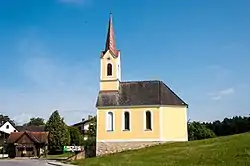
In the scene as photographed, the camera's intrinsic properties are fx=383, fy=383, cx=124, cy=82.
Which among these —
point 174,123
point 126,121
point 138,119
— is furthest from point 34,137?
point 174,123

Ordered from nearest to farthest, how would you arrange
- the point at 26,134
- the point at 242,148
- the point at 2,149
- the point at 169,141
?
the point at 242,148
the point at 169,141
the point at 26,134
the point at 2,149

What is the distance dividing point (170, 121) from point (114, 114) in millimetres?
6480

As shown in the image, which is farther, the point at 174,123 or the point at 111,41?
the point at 111,41

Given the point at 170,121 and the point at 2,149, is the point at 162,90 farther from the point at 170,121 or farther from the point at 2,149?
the point at 2,149

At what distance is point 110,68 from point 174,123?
10.3 metres

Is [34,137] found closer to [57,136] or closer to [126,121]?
[57,136]

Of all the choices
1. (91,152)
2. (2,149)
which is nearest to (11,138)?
(2,149)

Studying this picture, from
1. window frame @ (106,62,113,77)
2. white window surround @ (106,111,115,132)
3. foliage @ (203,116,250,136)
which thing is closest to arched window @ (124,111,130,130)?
white window surround @ (106,111,115,132)

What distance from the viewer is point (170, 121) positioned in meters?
43.7

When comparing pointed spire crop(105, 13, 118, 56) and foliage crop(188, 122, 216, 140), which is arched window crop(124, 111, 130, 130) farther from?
foliage crop(188, 122, 216, 140)

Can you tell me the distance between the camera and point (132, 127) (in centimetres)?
4369

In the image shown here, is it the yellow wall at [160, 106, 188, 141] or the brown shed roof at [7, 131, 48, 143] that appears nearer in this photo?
the yellow wall at [160, 106, 188, 141]

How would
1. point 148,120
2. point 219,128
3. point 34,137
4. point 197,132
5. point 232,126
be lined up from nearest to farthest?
point 148,120, point 34,137, point 197,132, point 232,126, point 219,128

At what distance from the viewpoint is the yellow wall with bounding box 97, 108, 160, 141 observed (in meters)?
43.2
